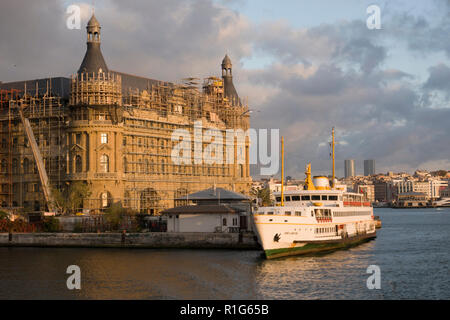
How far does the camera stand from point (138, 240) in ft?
292

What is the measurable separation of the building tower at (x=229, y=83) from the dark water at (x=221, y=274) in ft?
248

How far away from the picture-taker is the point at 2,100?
126 metres

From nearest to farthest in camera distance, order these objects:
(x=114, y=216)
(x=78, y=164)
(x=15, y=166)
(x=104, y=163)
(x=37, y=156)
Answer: (x=114, y=216), (x=104, y=163), (x=78, y=164), (x=37, y=156), (x=15, y=166)

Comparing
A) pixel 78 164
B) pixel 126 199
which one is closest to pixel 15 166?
pixel 78 164

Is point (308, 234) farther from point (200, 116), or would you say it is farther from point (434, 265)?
point (200, 116)

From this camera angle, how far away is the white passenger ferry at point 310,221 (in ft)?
230

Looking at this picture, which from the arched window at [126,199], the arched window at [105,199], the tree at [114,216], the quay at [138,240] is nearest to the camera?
the quay at [138,240]

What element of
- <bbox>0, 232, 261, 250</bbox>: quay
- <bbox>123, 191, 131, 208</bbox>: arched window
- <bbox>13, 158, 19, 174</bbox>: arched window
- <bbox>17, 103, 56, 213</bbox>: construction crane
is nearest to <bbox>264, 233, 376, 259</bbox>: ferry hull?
<bbox>0, 232, 261, 250</bbox>: quay

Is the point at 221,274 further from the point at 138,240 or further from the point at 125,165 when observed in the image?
the point at 125,165

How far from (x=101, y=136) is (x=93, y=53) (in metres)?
15.4

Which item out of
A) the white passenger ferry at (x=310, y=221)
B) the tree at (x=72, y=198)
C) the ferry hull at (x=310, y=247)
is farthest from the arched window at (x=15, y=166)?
the ferry hull at (x=310, y=247)

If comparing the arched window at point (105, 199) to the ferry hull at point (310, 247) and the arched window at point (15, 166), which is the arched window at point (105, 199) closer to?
the arched window at point (15, 166)

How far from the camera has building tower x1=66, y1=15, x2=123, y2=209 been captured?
112312 millimetres

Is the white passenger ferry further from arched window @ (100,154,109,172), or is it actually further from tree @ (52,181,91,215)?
arched window @ (100,154,109,172)
